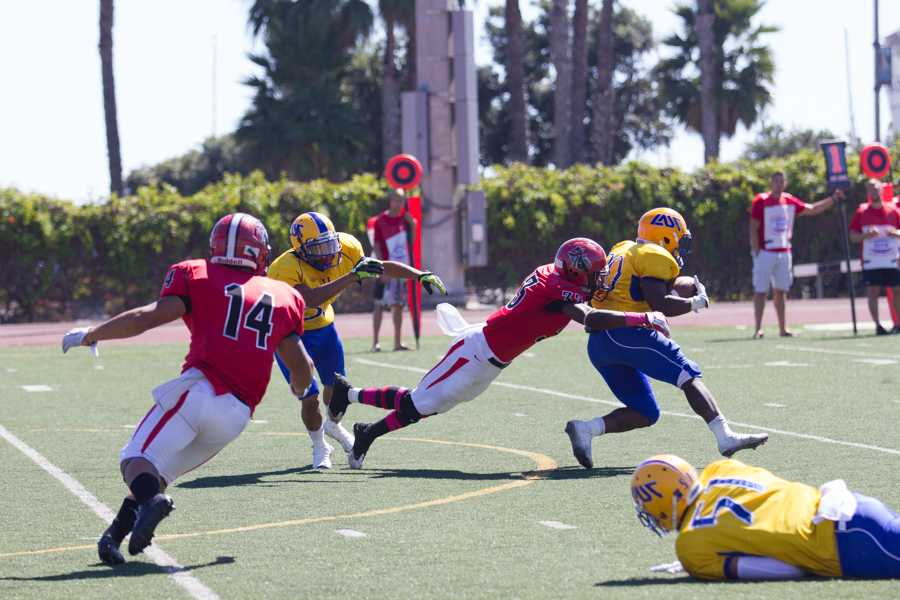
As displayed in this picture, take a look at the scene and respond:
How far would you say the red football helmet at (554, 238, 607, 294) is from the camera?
10.3 m

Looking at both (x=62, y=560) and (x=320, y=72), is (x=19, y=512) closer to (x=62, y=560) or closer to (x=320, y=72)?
(x=62, y=560)

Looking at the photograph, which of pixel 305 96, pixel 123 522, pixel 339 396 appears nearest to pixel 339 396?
pixel 339 396

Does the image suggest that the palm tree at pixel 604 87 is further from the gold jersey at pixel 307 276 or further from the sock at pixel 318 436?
the sock at pixel 318 436

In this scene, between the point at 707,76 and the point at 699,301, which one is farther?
the point at 707,76

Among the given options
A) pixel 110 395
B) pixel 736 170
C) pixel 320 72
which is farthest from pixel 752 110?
pixel 110 395

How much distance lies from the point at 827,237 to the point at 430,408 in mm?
24527

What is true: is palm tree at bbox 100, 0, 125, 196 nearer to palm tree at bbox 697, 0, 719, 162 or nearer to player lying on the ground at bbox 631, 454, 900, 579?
palm tree at bbox 697, 0, 719, 162

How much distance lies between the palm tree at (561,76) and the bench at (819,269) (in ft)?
28.1

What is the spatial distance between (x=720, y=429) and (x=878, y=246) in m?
11.9

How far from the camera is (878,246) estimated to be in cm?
2153

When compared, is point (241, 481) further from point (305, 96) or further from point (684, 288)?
point (305, 96)

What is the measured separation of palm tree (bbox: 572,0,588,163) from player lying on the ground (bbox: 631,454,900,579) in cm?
3606

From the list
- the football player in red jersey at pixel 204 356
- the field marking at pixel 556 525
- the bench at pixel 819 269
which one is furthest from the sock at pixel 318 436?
the bench at pixel 819 269

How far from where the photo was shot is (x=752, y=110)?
49.8 metres
